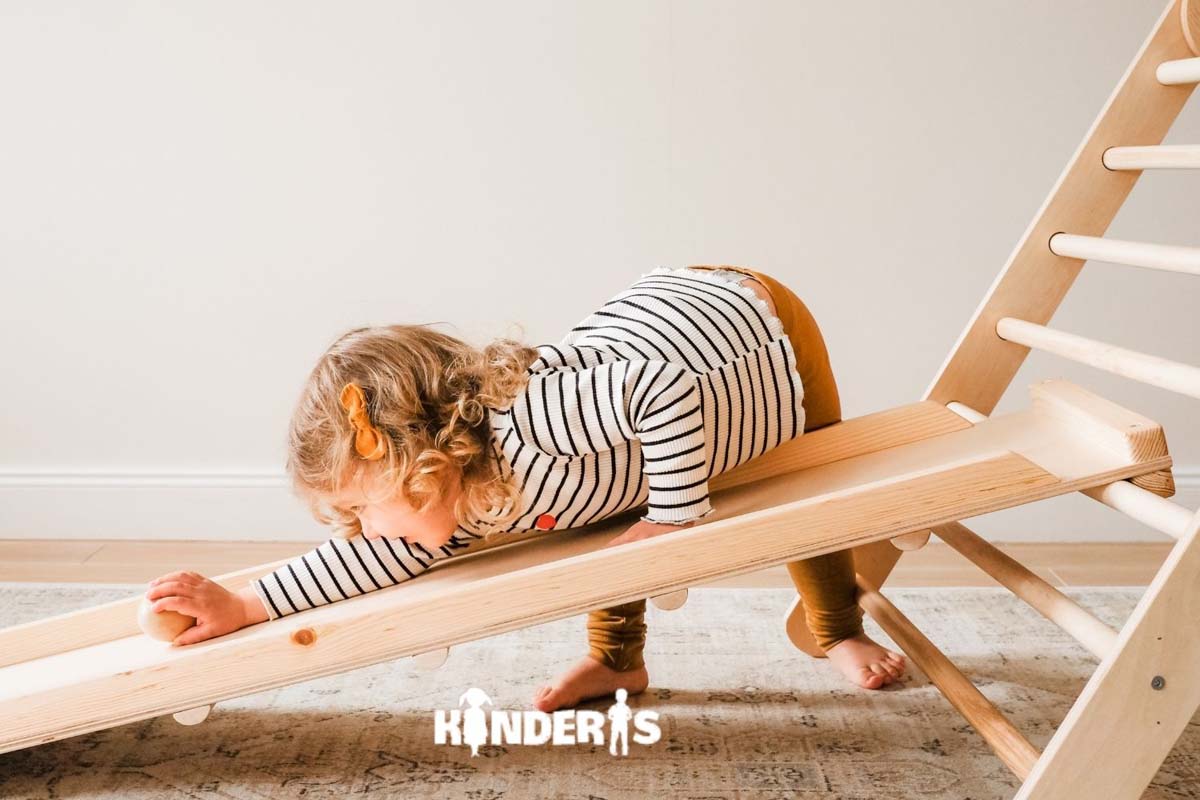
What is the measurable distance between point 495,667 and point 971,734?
67 centimetres

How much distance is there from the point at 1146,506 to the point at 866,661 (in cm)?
59

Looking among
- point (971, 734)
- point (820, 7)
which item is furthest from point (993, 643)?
point (820, 7)

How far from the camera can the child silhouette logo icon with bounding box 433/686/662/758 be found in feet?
4.85

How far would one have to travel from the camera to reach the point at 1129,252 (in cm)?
133

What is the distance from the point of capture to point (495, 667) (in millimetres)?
1724

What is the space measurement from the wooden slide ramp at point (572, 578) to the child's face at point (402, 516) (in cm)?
6

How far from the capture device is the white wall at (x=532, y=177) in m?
2.15

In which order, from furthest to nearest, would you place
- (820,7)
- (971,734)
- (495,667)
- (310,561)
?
(820,7)
(495,667)
(971,734)
(310,561)

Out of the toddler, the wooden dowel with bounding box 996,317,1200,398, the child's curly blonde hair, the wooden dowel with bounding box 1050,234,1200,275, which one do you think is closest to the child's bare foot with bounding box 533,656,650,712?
the toddler

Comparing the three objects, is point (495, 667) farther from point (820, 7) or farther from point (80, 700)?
point (820, 7)

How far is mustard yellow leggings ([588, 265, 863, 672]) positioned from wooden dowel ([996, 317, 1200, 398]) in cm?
25

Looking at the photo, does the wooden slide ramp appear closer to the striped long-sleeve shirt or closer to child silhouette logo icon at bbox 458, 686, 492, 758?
the striped long-sleeve shirt

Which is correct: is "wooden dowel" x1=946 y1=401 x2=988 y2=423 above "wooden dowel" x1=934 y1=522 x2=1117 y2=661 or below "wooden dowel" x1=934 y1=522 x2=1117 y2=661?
above

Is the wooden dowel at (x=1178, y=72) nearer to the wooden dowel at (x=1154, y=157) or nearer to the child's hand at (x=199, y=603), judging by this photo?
the wooden dowel at (x=1154, y=157)
